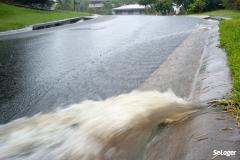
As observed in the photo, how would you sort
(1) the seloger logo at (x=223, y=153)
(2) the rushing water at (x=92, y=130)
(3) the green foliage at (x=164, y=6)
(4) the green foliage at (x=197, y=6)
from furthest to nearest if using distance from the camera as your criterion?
(3) the green foliage at (x=164, y=6)
(4) the green foliage at (x=197, y=6)
(2) the rushing water at (x=92, y=130)
(1) the seloger logo at (x=223, y=153)

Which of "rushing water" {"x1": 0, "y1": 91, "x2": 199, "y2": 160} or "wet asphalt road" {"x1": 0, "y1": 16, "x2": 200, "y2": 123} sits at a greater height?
"rushing water" {"x1": 0, "y1": 91, "x2": 199, "y2": 160}

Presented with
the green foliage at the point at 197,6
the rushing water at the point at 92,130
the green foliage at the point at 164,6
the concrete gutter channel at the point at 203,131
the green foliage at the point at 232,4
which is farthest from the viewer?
the green foliage at the point at 164,6

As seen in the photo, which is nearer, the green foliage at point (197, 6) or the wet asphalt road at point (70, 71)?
the wet asphalt road at point (70, 71)

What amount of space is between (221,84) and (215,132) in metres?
3.16

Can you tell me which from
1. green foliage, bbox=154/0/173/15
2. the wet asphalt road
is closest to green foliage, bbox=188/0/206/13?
green foliage, bbox=154/0/173/15

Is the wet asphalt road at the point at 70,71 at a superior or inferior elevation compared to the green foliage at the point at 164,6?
superior

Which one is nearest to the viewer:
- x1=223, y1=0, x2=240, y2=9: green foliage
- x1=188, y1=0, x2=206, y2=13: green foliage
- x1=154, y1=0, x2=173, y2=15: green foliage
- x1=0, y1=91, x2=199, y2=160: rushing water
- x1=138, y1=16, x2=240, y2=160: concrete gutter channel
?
x1=138, y1=16, x2=240, y2=160: concrete gutter channel

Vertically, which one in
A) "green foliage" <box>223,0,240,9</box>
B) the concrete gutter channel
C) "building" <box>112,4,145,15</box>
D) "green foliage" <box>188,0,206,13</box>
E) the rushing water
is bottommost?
"building" <box>112,4,145,15</box>

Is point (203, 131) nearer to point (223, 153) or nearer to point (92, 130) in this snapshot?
point (223, 153)

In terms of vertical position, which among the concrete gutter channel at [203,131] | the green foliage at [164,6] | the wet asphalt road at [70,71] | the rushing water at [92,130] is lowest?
the green foliage at [164,6]

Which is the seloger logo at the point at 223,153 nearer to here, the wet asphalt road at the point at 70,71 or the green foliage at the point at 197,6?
the wet asphalt road at the point at 70,71

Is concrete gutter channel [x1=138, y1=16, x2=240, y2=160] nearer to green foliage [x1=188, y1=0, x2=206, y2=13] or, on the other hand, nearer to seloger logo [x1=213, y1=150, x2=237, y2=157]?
seloger logo [x1=213, y1=150, x2=237, y2=157]

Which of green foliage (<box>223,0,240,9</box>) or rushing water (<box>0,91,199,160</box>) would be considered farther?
green foliage (<box>223,0,240,9</box>)

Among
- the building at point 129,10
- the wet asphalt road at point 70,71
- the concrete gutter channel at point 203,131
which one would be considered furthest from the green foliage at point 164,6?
the concrete gutter channel at point 203,131
